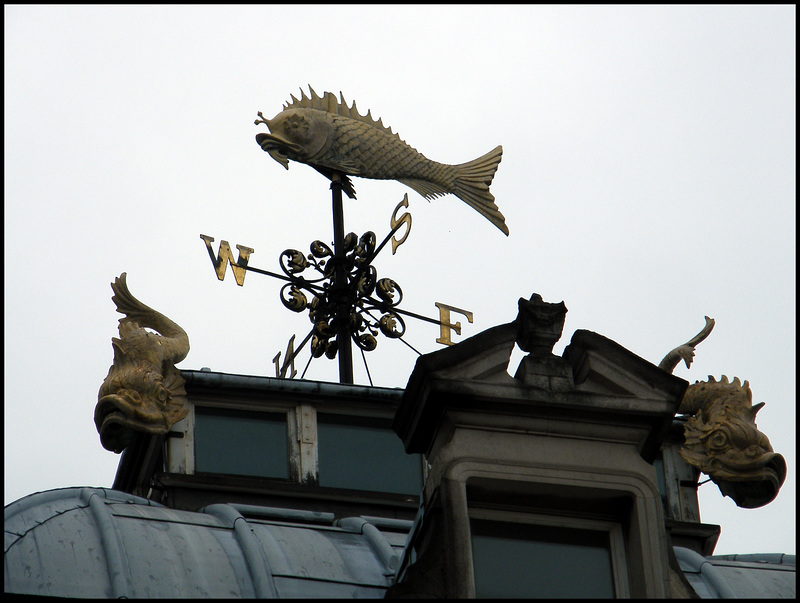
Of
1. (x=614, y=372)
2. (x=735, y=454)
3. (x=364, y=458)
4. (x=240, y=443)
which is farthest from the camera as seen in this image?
(x=364, y=458)

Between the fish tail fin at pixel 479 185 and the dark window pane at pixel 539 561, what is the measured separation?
10385 mm

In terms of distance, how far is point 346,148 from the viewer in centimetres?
2350

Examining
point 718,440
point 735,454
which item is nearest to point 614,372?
point 735,454

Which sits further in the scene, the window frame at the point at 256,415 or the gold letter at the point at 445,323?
the gold letter at the point at 445,323

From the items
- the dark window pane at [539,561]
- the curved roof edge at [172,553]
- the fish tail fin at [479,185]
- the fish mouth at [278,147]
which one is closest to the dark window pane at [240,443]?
the curved roof edge at [172,553]

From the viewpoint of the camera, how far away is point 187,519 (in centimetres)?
1725

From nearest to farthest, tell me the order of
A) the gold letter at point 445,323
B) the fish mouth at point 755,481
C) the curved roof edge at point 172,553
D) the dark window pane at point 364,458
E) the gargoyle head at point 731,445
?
the curved roof edge at point 172,553
the fish mouth at point 755,481
the gargoyle head at point 731,445
the dark window pane at point 364,458
the gold letter at point 445,323

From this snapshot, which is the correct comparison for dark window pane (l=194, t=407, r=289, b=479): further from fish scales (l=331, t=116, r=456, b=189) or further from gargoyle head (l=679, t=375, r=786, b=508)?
gargoyle head (l=679, t=375, r=786, b=508)

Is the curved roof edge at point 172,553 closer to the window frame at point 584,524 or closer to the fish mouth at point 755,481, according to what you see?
the window frame at point 584,524

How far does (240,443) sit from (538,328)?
21.6ft

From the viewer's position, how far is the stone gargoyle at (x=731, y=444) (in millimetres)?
18438

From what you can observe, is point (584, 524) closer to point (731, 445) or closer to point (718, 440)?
point (731, 445)

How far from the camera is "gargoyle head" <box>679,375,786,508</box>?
1842 cm

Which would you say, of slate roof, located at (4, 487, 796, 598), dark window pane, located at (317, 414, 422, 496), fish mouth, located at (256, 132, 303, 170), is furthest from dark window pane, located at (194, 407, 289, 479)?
fish mouth, located at (256, 132, 303, 170)
